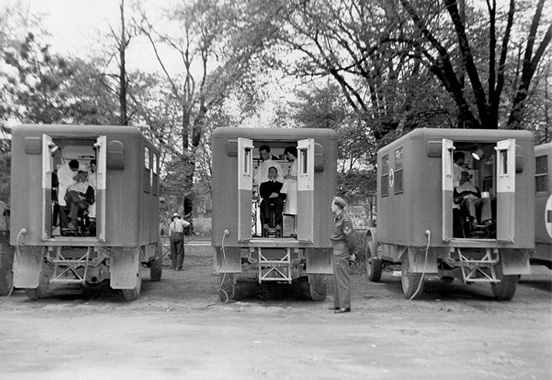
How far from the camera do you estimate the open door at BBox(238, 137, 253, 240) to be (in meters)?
11.2

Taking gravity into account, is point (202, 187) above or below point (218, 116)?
below

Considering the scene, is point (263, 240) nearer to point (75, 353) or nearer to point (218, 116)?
point (75, 353)

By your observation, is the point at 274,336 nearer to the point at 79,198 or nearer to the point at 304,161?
the point at 304,161

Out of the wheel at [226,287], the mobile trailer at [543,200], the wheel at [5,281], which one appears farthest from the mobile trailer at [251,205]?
the mobile trailer at [543,200]

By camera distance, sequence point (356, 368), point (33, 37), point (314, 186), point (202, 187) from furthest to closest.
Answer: point (202, 187) < point (33, 37) < point (314, 186) < point (356, 368)

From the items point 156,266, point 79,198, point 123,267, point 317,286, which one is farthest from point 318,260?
point 156,266

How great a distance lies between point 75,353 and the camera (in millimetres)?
7379

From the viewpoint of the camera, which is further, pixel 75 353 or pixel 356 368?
pixel 75 353

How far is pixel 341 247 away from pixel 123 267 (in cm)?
387

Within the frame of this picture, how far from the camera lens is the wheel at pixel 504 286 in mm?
11781

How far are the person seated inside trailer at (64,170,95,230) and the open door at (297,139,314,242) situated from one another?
4.29 meters

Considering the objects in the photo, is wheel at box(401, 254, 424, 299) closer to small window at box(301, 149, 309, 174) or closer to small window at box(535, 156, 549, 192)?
small window at box(301, 149, 309, 174)

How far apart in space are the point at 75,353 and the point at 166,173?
16.9m

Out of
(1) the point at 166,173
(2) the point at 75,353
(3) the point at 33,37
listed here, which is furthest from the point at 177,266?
(2) the point at 75,353
